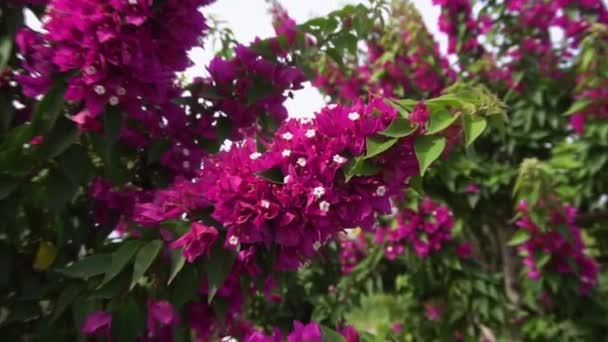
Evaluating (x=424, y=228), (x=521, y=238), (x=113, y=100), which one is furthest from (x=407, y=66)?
(x=113, y=100)

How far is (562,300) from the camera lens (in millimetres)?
2805

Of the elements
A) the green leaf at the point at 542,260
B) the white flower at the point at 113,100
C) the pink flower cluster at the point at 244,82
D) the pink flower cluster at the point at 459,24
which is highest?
the pink flower cluster at the point at 459,24

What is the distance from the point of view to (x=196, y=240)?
37.2 inches

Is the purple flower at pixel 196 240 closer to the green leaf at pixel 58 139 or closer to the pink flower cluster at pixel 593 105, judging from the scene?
the green leaf at pixel 58 139

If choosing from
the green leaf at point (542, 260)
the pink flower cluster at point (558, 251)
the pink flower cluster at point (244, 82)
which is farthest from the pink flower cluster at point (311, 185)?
the green leaf at point (542, 260)

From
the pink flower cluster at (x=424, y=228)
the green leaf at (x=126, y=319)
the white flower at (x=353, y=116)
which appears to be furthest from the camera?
the pink flower cluster at (x=424, y=228)

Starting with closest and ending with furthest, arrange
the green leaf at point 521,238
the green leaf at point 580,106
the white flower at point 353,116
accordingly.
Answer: the white flower at point 353,116 → the green leaf at point 580,106 → the green leaf at point 521,238

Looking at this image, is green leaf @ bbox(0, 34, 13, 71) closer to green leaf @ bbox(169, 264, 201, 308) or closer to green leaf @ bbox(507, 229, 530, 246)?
green leaf @ bbox(169, 264, 201, 308)

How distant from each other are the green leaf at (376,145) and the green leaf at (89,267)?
479 mm

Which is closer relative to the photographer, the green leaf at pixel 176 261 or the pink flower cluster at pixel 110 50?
the green leaf at pixel 176 261

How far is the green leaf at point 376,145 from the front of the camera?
869 millimetres

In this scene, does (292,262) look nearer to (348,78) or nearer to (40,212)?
(40,212)

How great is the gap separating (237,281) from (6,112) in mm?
623

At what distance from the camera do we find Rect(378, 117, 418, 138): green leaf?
880 mm
